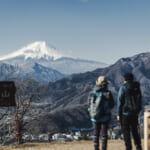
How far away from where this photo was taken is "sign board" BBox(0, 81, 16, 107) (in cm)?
893

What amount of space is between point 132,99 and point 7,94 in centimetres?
339

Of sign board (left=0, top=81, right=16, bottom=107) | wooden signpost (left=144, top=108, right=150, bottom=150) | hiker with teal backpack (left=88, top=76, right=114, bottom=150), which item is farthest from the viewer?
sign board (left=0, top=81, right=16, bottom=107)

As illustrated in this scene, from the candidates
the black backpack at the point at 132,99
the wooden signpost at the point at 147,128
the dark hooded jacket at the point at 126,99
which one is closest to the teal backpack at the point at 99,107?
the dark hooded jacket at the point at 126,99

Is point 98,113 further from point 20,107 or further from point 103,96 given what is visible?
point 20,107

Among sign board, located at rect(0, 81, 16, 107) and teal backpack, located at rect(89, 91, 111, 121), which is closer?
teal backpack, located at rect(89, 91, 111, 121)

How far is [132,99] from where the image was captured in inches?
336

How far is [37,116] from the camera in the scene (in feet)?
76.0

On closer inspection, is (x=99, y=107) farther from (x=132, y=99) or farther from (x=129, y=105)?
(x=132, y=99)

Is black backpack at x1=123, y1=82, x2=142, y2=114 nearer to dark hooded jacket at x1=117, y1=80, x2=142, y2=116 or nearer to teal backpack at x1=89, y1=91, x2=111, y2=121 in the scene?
dark hooded jacket at x1=117, y1=80, x2=142, y2=116

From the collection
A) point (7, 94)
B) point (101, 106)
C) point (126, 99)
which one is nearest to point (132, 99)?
point (126, 99)

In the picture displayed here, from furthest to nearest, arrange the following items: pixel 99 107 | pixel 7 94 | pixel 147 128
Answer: pixel 7 94 < pixel 99 107 < pixel 147 128

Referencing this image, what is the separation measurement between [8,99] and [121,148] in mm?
5749

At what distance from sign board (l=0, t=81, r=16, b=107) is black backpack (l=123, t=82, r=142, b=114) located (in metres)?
3.02

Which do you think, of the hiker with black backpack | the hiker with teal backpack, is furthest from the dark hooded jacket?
the hiker with teal backpack
